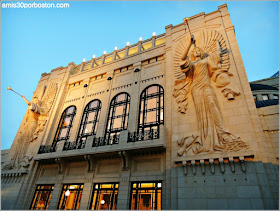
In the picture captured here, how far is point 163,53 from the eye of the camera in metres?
16.0

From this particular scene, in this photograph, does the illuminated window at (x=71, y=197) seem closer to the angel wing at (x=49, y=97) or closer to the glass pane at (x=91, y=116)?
the glass pane at (x=91, y=116)

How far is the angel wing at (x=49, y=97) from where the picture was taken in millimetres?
19094

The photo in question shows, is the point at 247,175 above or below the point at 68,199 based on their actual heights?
above

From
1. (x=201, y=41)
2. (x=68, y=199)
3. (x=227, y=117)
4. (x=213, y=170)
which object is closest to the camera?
(x=213, y=170)

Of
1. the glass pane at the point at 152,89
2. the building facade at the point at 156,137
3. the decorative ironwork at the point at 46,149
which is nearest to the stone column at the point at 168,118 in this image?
the building facade at the point at 156,137

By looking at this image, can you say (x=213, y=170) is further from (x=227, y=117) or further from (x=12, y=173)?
(x=12, y=173)

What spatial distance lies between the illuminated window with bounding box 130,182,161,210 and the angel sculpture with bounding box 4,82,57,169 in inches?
435

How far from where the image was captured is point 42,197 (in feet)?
46.1

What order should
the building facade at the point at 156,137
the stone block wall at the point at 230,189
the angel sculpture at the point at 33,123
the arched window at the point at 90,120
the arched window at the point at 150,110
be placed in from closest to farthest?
the stone block wall at the point at 230,189, the building facade at the point at 156,137, the arched window at the point at 150,110, the arched window at the point at 90,120, the angel sculpture at the point at 33,123

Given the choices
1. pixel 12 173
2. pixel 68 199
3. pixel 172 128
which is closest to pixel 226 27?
pixel 172 128

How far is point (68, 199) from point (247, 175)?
38.9 feet

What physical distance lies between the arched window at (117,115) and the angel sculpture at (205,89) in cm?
473

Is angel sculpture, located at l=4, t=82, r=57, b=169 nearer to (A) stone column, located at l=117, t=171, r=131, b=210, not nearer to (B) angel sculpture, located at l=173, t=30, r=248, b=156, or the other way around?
(A) stone column, located at l=117, t=171, r=131, b=210

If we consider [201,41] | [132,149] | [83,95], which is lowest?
[132,149]
